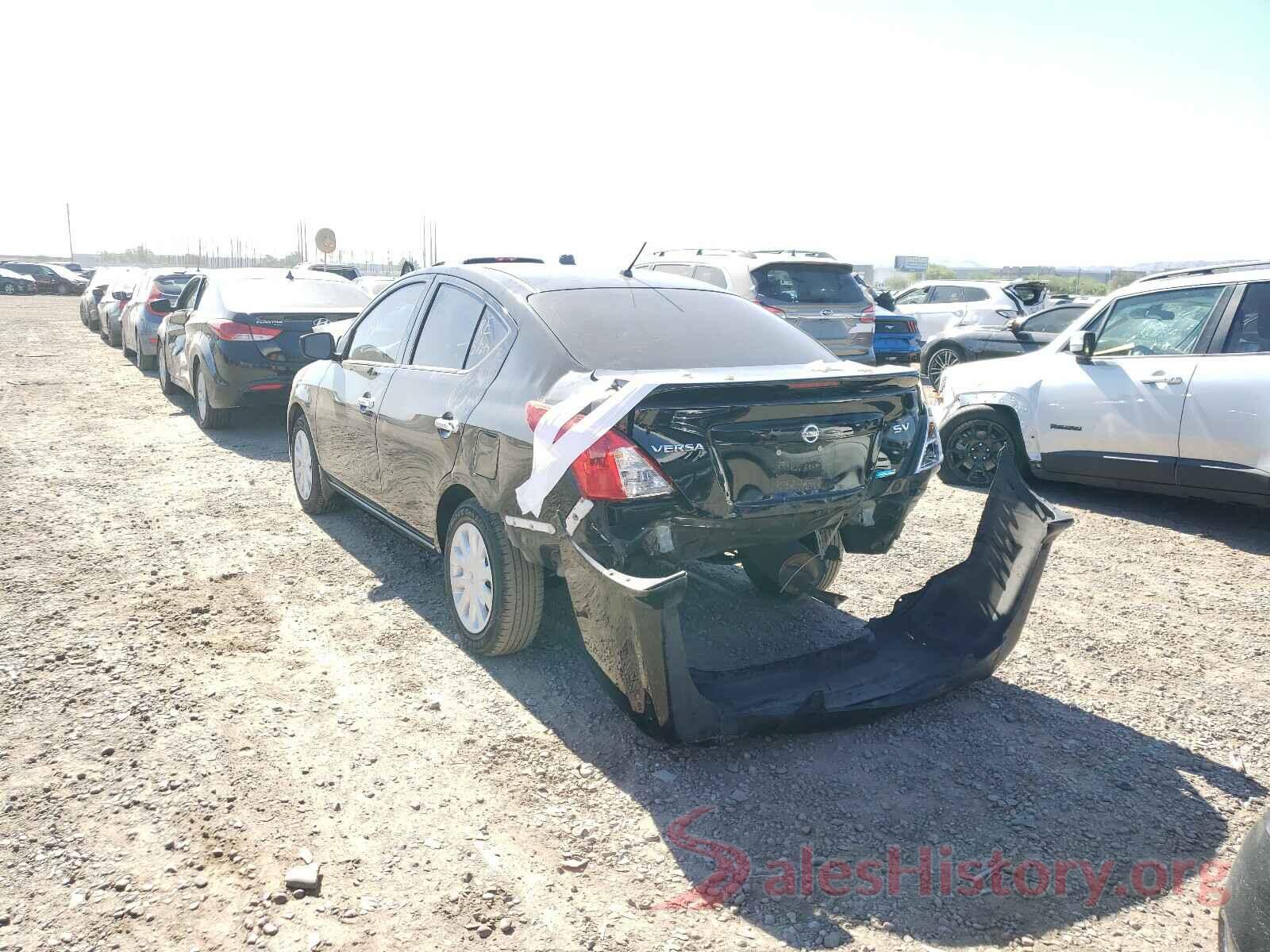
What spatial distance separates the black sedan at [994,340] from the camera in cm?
1252

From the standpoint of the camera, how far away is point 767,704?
324 centimetres

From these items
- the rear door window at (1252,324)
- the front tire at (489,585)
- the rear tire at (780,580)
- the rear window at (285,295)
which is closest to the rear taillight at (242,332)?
the rear window at (285,295)

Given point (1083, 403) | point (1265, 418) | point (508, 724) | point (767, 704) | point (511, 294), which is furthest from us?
point (1083, 403)

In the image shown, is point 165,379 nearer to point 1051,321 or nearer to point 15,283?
point 1051,321

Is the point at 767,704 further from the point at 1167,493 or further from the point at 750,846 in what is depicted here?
the point at 1167,493

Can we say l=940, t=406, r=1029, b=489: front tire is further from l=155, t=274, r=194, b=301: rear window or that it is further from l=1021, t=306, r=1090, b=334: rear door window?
l=155, t=274, r=194, b=301: rear window

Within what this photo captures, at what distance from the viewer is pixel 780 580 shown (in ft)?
13.4

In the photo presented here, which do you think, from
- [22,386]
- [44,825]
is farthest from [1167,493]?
[22,386]

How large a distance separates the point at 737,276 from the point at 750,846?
805cm

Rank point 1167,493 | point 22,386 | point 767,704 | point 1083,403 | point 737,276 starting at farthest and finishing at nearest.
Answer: point 22,386 → point 737,276 → point 1083,403 → point 1167,493 → point 767,704

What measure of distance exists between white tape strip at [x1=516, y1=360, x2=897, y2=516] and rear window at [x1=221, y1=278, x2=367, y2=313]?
6.41m

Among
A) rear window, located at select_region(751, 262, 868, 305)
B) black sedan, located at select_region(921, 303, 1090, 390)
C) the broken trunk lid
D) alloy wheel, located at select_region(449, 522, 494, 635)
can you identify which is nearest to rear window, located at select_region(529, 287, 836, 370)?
the broken trunk lid

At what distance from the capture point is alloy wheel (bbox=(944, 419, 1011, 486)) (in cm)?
760

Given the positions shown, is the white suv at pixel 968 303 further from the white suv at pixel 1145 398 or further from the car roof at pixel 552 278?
the car roof at pixel 552 278
